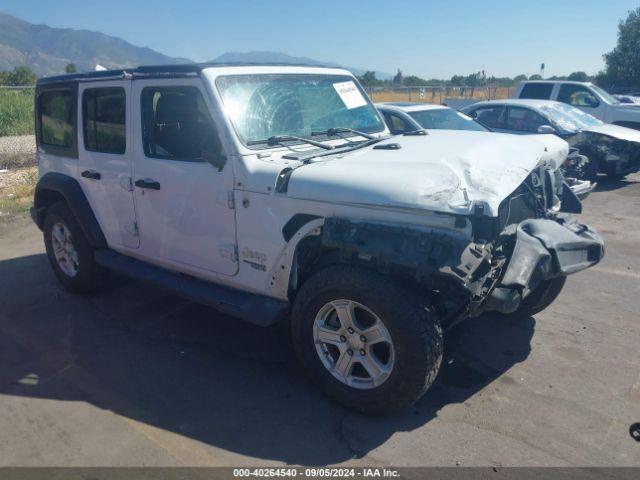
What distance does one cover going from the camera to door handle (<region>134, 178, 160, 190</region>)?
399 centimetres

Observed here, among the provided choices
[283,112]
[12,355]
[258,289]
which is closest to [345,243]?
[258,289]

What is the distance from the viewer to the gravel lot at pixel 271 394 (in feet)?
9.64

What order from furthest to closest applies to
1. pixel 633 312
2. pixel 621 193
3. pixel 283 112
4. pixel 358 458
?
1. pixel 621 193
2. pixel 633 312
3. pixel 283 112
4. pixel 358 458

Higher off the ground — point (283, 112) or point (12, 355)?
point (283, 112)

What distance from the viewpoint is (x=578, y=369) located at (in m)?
3.64

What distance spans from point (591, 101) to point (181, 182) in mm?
11749

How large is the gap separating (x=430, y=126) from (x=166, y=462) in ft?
22.7

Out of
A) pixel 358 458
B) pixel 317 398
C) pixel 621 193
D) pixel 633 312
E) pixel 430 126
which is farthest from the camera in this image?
pixel 621 193

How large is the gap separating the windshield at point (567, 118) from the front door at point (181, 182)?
7745 millimetres

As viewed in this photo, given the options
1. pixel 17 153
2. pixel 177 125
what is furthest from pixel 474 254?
pixel 17 153

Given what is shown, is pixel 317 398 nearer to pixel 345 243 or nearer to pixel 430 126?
pixel 345 243

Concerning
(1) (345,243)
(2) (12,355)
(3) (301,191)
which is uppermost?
(3) (301,191)

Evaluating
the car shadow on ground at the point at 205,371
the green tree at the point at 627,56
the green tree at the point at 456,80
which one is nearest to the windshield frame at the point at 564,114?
the car shadow on ground at the point at 205,371

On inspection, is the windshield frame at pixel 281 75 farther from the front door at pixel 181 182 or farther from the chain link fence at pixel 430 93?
the chain link fence at pixel 430 93
